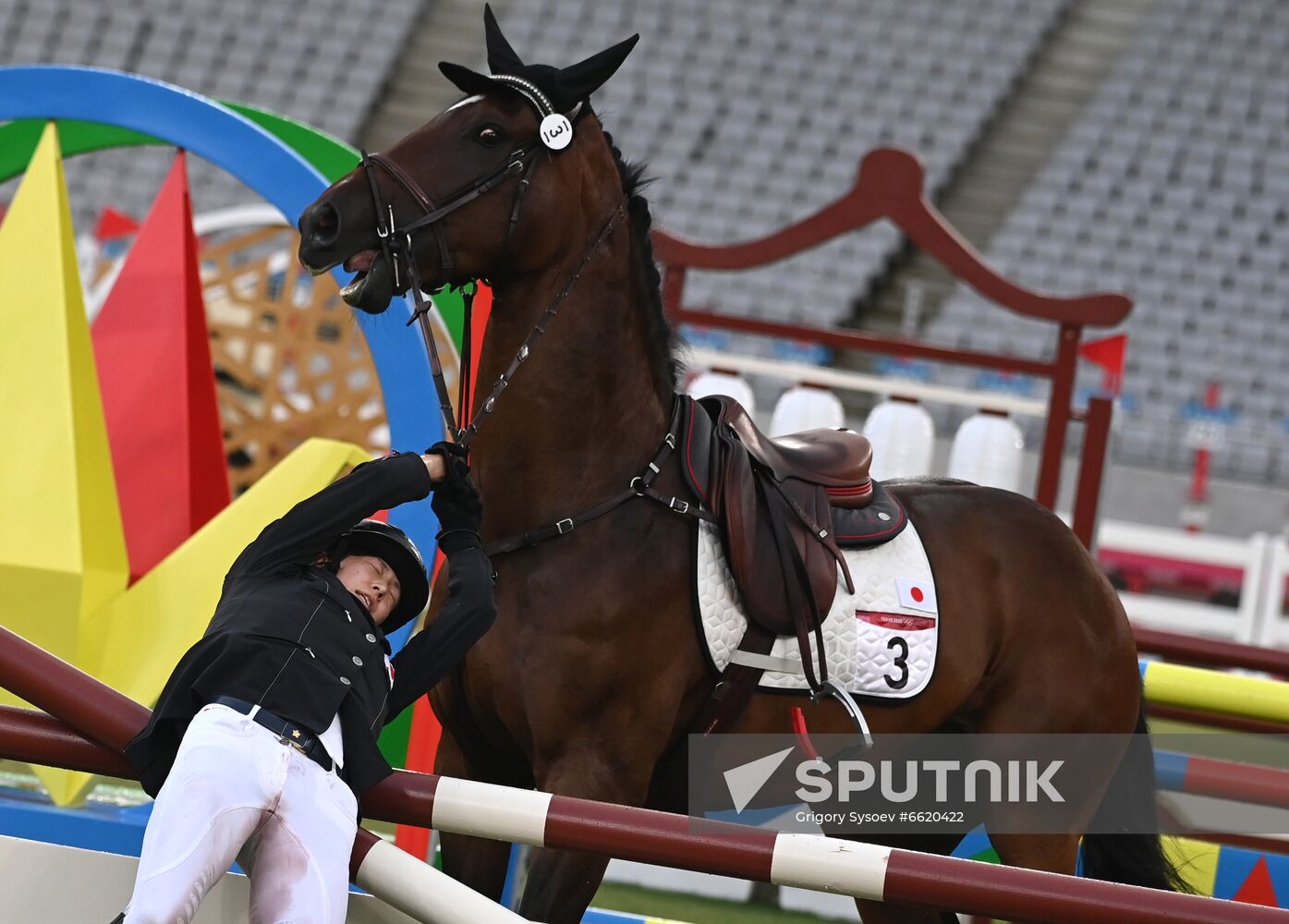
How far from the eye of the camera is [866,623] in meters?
2.87

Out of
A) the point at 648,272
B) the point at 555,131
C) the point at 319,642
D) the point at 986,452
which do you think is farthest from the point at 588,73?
the point at 986,452

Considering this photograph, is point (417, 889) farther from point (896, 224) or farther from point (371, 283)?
point (896, 224)

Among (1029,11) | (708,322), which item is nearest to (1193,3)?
(1029,11)

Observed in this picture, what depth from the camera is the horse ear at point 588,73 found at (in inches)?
101

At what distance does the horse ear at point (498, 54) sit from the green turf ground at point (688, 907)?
2.76 meters

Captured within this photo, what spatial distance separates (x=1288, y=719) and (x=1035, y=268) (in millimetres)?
11892

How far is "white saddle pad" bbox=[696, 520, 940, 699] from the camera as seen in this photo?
2.69 metres

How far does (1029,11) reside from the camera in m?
17.6

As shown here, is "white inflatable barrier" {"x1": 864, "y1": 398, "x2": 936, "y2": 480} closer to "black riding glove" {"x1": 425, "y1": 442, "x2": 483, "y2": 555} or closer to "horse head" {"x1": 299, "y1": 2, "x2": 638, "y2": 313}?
"horse head" {"x1": 299, "y1": 2, "x2": 638, "y2": 313}

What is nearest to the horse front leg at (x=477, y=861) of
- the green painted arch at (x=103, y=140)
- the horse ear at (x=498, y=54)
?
the horse ear at (x=498, y=54)

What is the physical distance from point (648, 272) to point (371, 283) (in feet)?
1.89

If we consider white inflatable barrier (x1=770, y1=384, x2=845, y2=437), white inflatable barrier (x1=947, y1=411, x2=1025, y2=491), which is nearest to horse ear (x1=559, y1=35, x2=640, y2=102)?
white inflatable barrier (x1=770, y1=384, x2=845, y2=437)

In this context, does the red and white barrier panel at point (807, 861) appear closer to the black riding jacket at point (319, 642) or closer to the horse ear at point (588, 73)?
the black riding jacket at point (319, 642)

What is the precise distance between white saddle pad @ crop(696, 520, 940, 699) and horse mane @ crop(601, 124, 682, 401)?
0.32 metres
